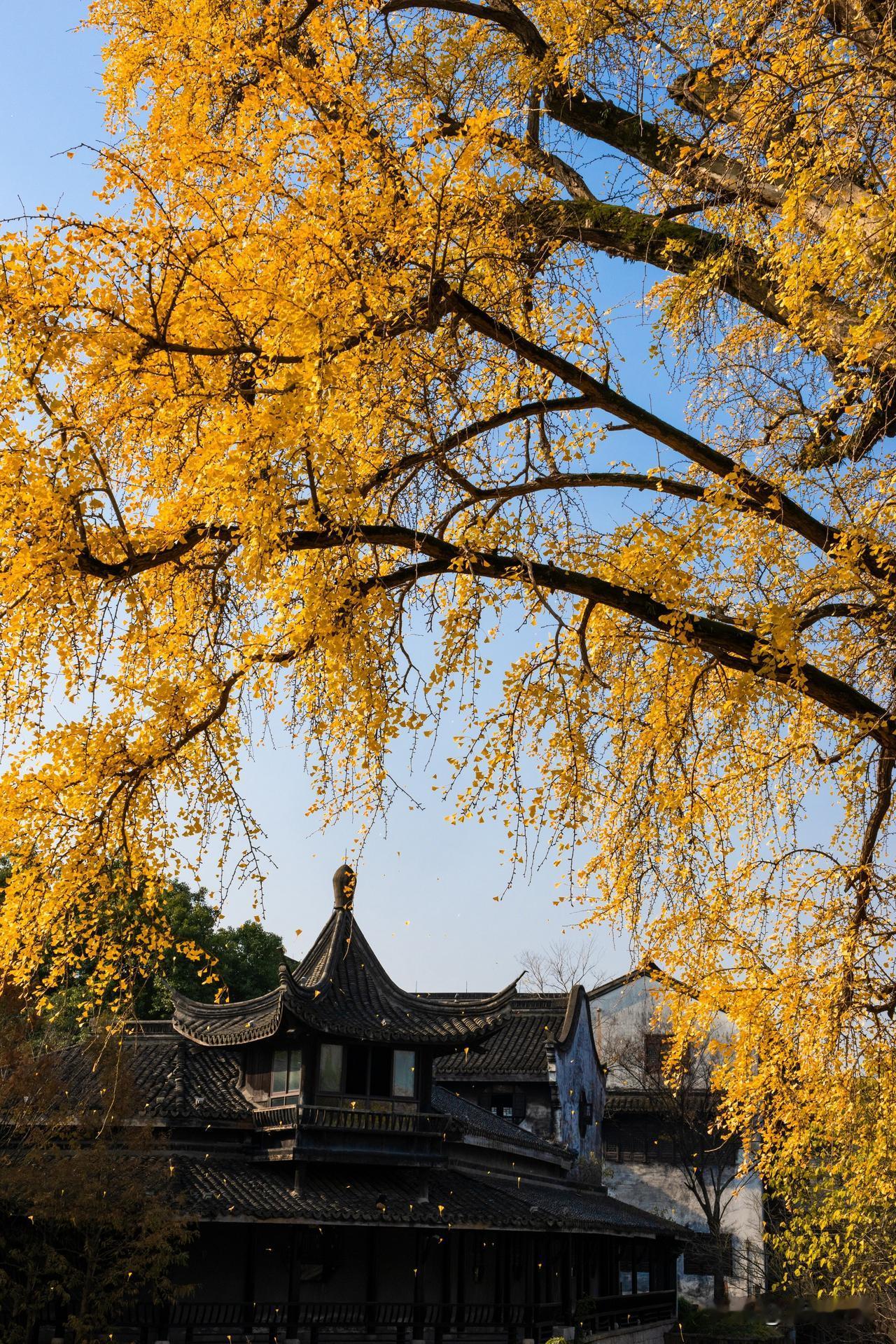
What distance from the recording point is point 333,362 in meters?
6.57

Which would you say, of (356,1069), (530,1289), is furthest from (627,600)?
(530,1289)

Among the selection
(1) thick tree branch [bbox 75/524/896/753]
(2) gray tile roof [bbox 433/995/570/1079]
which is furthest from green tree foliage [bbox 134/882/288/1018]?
(1) thick tree branch [bbox 75/524/896/753]

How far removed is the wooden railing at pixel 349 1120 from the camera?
18.0 metres

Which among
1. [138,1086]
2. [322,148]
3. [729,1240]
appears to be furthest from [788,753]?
[729,1240]

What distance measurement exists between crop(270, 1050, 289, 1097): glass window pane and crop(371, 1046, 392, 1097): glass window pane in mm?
1437

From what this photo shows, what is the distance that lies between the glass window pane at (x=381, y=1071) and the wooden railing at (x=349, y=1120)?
1.35 ft

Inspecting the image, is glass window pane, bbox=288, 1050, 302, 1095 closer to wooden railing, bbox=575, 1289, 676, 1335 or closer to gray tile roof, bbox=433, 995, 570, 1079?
wooden railing, bbox=575, 1289, 676, 1335

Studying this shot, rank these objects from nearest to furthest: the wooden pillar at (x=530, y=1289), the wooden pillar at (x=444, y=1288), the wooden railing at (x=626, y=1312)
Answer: the wooden pillar at (x=444, y=1288) → the wooden pillar at (x=530, y=1289) → the wooden railing at (x=626, y=1312)

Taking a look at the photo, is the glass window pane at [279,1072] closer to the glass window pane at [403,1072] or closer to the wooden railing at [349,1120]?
the wooden railing at [349,1120]

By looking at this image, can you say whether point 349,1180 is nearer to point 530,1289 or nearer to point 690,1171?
point 530,1289

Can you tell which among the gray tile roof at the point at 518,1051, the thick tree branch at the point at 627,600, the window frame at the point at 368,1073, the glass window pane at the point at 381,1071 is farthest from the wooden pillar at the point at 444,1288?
the thick tree branch at the point at 627,600

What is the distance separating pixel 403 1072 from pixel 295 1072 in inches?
76.8

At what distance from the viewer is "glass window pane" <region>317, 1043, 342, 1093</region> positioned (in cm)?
1888

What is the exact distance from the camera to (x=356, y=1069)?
63.5ft
